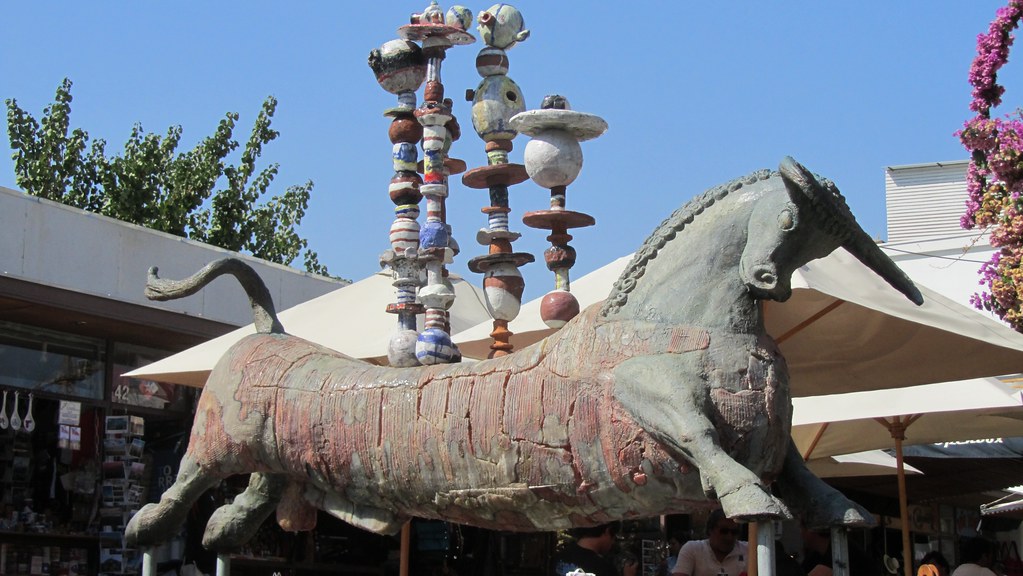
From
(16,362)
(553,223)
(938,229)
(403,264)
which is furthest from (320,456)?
(938,229)

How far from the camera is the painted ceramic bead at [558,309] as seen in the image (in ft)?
15.6

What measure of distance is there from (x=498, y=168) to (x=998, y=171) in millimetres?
3804

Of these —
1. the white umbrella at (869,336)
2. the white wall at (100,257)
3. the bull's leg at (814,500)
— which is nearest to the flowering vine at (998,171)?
the white umbrella at (869,336)

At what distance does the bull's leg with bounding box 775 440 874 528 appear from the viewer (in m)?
3.36

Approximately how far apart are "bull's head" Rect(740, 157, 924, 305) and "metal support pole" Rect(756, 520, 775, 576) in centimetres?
63

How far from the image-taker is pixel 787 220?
3.27 m

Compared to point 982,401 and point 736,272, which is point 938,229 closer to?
point 982,401

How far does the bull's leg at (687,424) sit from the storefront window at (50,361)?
6.64 meters

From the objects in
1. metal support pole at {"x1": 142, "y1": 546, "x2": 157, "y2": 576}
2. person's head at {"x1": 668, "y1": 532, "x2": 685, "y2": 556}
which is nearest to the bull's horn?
metal support pole at {"x1": 142, "y1": 546, "x2": 157, "y2": 576}

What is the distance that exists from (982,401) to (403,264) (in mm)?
3041

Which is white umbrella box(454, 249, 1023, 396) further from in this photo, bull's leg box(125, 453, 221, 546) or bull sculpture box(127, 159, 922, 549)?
bull's leg box(125, 453, 221, 546)

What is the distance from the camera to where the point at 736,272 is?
11.1 ft

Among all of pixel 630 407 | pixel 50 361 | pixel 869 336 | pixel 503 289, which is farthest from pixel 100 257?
pixel 630 407

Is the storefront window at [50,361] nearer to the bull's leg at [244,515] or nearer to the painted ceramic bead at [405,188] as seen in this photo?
the bull's leg at [244,515]
